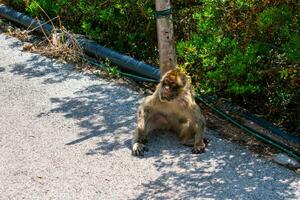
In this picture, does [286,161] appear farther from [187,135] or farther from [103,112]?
[103,112]

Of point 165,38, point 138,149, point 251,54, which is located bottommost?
point 138,149

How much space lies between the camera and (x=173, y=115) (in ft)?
21.2

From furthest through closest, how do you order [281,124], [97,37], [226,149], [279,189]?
[97,37] → [281,124] → [226,149] → [279,189]

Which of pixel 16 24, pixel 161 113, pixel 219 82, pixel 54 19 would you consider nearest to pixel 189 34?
pixel 219 82

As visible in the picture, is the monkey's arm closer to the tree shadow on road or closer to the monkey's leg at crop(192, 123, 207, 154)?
the tree shadow on road

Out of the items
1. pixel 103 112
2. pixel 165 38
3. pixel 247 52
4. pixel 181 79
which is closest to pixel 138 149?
pixel 181 79

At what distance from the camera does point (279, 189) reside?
5.59 metres

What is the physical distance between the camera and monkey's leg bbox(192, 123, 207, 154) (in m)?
6.21

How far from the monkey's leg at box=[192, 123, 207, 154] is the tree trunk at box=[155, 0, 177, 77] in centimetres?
101

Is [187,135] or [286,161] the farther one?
[187,135]

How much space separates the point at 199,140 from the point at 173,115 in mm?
419

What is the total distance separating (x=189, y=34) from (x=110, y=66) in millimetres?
1169

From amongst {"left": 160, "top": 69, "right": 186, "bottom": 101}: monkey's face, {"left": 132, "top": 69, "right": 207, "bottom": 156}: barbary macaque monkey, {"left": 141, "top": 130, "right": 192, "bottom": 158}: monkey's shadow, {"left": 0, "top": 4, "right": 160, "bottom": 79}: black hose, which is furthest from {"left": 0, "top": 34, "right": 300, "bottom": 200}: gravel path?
{"left": 160, "top": 69, "right": 186, "bottom": 101}: monkey's face

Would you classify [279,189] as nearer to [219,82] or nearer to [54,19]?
[219,82]
